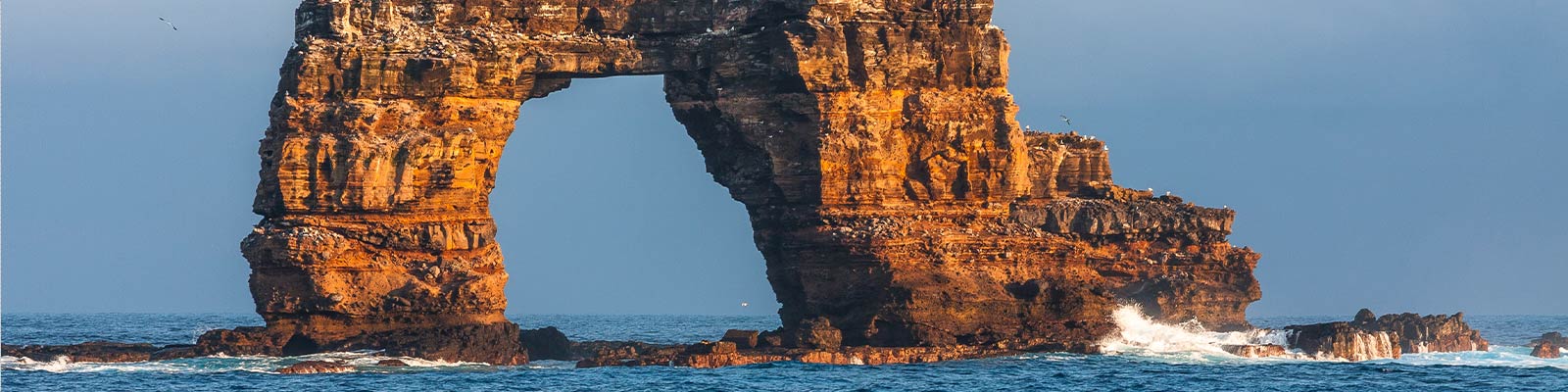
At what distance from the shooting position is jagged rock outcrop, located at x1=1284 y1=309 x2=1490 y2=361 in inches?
3172

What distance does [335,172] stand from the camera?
74.7m

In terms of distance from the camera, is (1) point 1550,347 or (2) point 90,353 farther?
(1) point 1550,347

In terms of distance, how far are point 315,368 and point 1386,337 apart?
32026 mm

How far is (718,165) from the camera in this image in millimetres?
82000

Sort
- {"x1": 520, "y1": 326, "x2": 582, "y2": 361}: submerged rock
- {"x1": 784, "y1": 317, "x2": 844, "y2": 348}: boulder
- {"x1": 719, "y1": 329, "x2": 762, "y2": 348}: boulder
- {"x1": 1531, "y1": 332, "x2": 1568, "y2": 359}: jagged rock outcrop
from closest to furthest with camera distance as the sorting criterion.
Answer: {"x1": 784, "y1": 317, "x2": 844, "y2": 348}: boulder < {"x1": 719, "y1": 329, "x2": 762, "y2": 348}: boulder < {"x1": 520, "y1": 326, "x2": 582, "y2": 361}: submerged rock < {"x1": 1531, "y1": 332, "x2": 1568, "y2": 359}: jagged rock outcrop

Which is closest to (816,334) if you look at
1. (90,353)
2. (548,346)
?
(548,346)

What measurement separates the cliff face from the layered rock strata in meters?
0.06

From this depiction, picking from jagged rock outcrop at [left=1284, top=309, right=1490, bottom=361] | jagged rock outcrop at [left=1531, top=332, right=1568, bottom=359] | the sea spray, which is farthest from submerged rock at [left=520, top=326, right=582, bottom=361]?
jagged rock outcrop at [left=1531, top=332, right=1568, bottom=359]

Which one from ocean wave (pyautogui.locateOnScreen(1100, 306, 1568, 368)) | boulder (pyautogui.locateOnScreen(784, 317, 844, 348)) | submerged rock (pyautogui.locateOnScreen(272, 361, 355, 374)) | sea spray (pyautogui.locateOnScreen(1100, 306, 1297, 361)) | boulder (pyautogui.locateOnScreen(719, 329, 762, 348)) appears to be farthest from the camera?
sea spray (pyautogui.locateOnScreen(1100, 306, 1297, 361))

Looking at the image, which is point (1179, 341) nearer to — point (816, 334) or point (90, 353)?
point (816, 334)

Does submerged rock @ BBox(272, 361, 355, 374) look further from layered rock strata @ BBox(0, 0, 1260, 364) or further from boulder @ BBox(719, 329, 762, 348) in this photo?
boulder @ BBox(719, 329, 762, 348)

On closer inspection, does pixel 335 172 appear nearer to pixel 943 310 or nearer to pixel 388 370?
pixel 388 370

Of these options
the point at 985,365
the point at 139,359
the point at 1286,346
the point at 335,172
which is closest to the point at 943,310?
the point at 985,365

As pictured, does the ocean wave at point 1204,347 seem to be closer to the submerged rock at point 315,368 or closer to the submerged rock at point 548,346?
the submerged rock at point 548,346
